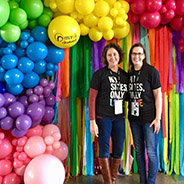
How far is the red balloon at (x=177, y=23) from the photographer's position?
2.39 metres

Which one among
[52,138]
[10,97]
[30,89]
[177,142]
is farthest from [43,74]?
[177,142]

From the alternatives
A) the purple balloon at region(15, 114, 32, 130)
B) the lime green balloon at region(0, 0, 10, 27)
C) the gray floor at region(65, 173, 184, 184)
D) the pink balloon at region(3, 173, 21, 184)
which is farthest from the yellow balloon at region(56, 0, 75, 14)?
the gray floor at region(65, 173, 184, 184)

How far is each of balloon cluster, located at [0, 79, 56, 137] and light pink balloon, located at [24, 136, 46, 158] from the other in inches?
4.5

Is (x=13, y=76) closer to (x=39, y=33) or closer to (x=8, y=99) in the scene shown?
(x=8, y=99)

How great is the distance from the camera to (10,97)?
7.23 feet

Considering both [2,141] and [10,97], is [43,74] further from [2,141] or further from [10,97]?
[2,141]

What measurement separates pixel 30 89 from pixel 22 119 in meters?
0.33

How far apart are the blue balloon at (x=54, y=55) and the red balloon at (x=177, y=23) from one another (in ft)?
4.03

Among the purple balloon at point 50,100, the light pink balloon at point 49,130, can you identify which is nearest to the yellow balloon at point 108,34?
the purple balloon at point 50,100

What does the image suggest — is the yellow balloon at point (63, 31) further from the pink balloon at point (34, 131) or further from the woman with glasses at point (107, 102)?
the pink balloon at point (34, 131)

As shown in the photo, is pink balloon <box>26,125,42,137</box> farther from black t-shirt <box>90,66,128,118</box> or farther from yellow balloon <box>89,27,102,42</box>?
yellow balloon <box>89,27,102,42</box>

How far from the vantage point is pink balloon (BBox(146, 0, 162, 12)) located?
2240mm

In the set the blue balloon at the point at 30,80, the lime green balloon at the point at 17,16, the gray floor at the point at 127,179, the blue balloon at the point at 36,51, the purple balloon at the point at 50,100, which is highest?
the lime green balloon at the point at 17,16

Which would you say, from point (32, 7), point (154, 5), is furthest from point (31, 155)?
point (154, 5)
